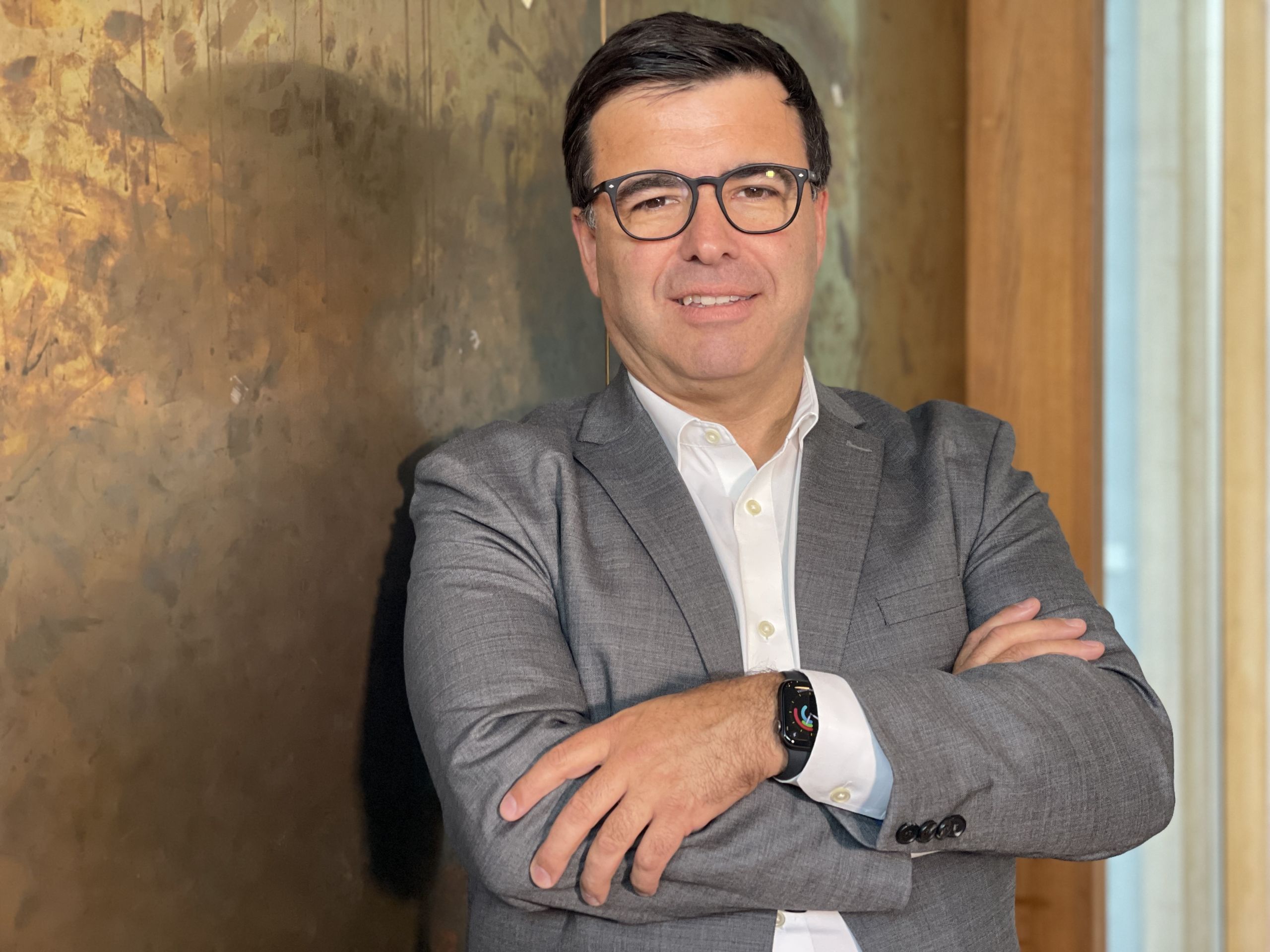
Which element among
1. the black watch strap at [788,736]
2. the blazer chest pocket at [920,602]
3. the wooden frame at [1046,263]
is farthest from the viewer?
the wooden frame at [1046,263]

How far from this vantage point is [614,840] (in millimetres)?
1155

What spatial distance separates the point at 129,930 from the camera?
1.19 meters

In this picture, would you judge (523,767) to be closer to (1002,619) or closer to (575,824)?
(575,824)

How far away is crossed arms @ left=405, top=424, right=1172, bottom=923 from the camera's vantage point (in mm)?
1178

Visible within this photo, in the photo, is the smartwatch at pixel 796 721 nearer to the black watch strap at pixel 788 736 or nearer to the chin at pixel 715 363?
the black watch strap at pixel 788 736

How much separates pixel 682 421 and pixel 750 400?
0.38ft

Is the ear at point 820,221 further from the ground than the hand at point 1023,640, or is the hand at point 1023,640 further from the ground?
the ear at point 820,221

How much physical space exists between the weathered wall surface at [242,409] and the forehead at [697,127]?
8.7 inches

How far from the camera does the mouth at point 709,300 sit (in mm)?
1572

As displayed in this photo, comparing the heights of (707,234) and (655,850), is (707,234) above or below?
above

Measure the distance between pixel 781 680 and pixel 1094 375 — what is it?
183 centimetres

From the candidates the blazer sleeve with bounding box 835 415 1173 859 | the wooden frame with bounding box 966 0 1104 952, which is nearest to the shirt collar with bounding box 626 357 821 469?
the blazer sleeve with bounding box 835 415 1173 859

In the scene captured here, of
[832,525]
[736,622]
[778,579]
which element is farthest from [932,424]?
[736,622]

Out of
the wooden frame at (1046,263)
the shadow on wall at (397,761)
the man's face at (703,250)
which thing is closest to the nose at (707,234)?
the man's face at (703,250)
